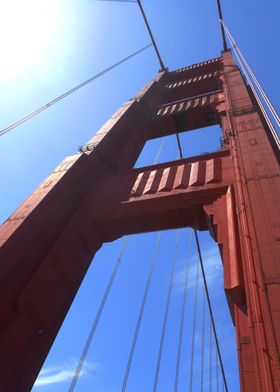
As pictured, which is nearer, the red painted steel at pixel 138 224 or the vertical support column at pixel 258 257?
the vertical support column at pixel 258 257

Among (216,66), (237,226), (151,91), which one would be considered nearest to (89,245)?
(237,226)

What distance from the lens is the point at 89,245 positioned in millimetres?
8211

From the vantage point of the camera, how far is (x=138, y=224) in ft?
27.2

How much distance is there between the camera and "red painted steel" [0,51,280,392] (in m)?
4.32

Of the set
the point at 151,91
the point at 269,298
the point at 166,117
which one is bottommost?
the point at 269,298

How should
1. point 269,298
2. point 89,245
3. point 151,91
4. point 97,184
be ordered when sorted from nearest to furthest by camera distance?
point 269,298, point 89,245, point 97,184, point 151,91

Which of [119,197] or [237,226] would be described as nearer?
[237,226]

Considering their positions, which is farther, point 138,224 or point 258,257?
point 138,224

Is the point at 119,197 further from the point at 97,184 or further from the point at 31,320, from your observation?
the point at 31,320

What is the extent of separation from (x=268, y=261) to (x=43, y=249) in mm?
4495

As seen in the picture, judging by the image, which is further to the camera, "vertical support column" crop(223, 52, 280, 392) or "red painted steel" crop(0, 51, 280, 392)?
"red painted steel" crop(0, 51, 280, 392)

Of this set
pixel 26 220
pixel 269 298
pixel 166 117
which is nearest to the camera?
pixel 269 298

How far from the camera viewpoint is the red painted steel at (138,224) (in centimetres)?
432

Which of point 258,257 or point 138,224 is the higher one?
point 258,257
